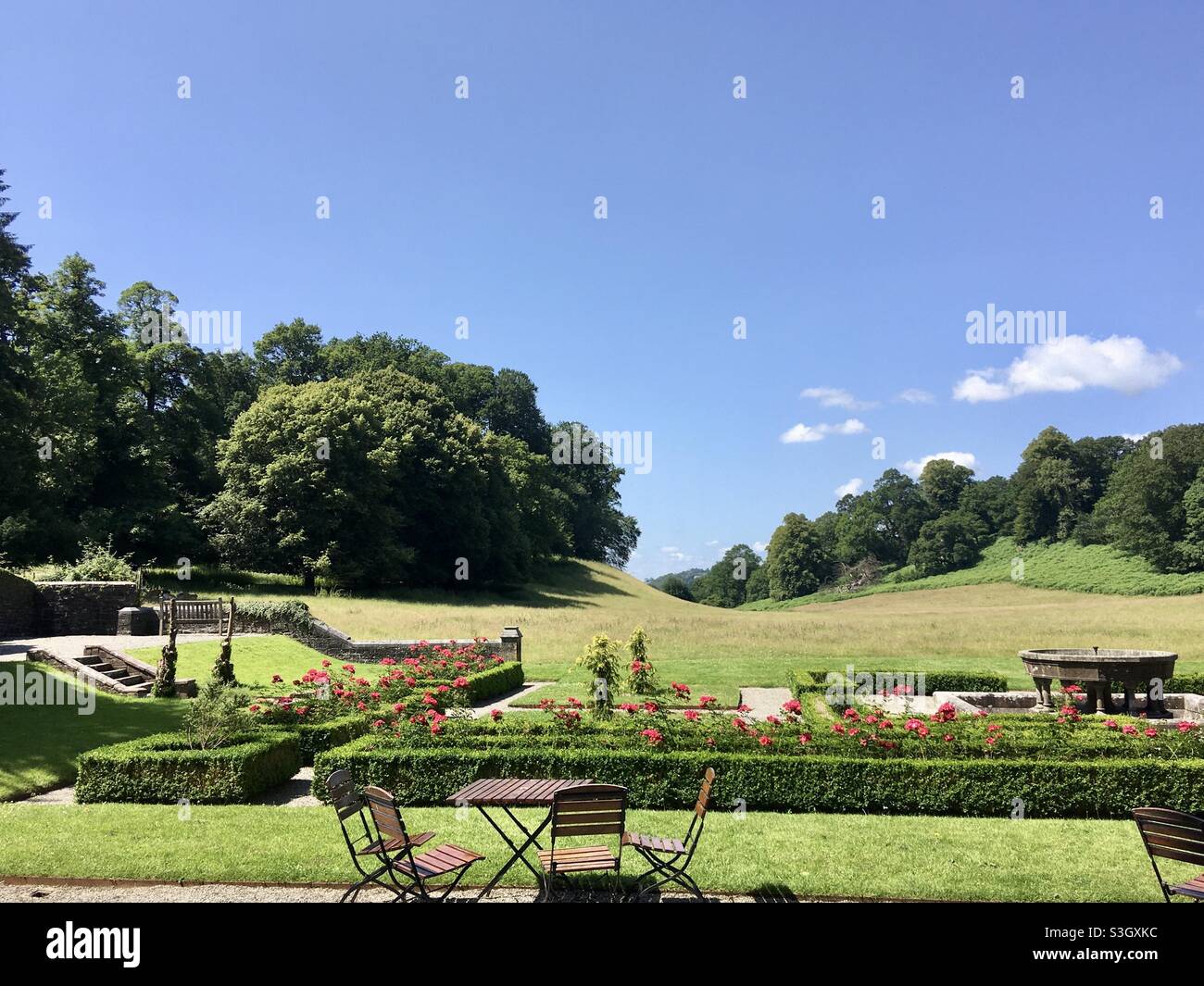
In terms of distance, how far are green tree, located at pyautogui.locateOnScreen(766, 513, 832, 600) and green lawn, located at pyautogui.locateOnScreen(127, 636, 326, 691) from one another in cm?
8312

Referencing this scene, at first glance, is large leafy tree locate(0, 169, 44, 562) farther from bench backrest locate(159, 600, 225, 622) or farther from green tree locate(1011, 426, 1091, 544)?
green tree locate(1011, 426, 1091, 544)

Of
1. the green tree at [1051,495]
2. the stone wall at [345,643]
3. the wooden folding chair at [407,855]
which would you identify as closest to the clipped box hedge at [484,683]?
the stone wall at [345,643]

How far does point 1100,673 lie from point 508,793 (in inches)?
523

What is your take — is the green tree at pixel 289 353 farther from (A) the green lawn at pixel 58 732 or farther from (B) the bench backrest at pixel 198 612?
(A) the green lawn at pixel 58 732

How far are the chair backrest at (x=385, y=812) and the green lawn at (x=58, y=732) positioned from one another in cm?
764

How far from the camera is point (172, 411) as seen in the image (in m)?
46.8

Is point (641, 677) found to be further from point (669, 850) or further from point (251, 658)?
point (251, 658)

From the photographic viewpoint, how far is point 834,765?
9195mm

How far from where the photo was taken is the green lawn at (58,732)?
430 inches

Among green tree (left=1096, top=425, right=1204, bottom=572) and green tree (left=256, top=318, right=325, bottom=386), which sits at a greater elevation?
green tree (left=256, top=318, right=325, bottom=386)

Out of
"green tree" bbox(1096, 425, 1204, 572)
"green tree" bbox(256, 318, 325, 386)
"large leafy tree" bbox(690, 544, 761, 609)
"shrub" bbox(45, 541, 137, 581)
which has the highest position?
"green tree" bbox(256, 318, 325, 386)

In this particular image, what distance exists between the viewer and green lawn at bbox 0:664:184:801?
10914 mm

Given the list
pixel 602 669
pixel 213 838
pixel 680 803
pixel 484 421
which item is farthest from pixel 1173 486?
pixel 213 838

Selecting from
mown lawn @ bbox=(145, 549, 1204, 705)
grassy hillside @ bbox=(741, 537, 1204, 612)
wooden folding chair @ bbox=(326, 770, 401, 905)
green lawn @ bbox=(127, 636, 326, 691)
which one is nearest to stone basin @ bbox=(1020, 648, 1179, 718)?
mown lawn @ bbox=(145, 549, 1204, 705)
